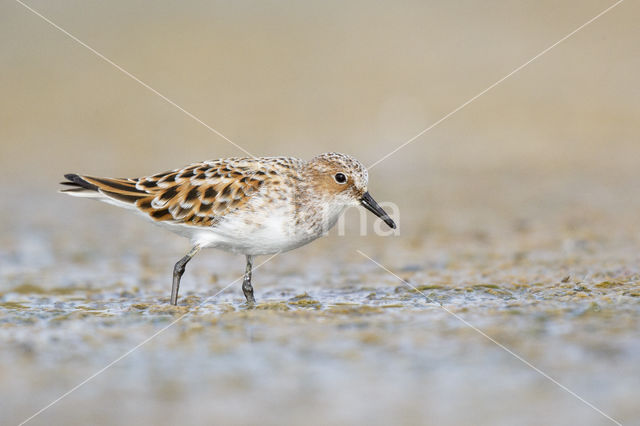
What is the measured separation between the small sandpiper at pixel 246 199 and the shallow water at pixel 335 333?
0.74m

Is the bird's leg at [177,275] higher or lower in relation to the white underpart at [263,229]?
lower

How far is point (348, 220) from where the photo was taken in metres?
13.7

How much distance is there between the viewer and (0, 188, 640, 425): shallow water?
5391 mm

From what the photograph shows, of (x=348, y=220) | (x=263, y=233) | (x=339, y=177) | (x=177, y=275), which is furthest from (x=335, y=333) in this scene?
(x=348, y=220)

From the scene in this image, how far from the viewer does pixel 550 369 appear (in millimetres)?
5871

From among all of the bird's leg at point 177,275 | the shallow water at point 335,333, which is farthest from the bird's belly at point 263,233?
the shallow water at point 335,333

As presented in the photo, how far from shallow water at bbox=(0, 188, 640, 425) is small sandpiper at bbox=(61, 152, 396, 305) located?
0.74 m

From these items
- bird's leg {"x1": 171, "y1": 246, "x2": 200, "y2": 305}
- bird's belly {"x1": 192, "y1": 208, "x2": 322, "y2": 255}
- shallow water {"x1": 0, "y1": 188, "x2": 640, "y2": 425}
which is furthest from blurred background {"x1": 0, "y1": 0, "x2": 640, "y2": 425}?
bird's belly {"x1": 192, "y1": 208, "x2": 322, "y2": 255}

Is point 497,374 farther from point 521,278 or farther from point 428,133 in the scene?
point 428,133

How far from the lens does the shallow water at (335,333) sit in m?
5.39

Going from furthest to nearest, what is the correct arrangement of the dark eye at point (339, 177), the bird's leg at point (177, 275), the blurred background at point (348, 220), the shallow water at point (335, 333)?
the dark eye at point (339, 177) → the bird's leg at point (177, 275) → the blurred background at point (348, 220) → the shallow water at point (335, 333)

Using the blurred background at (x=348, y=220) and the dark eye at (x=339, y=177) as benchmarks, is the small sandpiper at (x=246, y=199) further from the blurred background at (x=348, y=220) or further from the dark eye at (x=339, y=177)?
the blurred background at (x=348, y=220)

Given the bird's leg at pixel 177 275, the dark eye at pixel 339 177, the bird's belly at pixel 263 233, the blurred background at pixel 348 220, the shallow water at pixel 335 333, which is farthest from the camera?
the dark eye at pixel 339 177

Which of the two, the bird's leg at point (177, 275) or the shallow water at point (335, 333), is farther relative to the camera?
the bird's leg at point (177, 275)
